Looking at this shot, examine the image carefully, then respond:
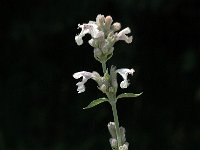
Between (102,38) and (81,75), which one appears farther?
(81,75)

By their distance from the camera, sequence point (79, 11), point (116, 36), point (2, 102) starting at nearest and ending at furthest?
1. point (116, 36)
2. point (79, 11)
3. point (2, 102)

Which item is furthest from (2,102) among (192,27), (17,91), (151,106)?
(192,27)

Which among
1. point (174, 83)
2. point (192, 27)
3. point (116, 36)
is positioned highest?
point (192, 27)

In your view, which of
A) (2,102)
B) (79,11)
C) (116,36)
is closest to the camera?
(116,36)

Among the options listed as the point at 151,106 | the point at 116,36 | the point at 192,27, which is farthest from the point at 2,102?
the point at 116,36

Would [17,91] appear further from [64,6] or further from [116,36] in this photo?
[116,36]

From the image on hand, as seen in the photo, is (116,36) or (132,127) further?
(132,127)

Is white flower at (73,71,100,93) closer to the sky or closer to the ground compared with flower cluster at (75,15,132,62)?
closer to the ground

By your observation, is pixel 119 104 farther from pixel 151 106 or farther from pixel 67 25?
pixel 67 25

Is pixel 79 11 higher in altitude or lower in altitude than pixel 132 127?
higher

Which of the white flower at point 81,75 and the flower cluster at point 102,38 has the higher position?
the flower cluster at point 102,38
